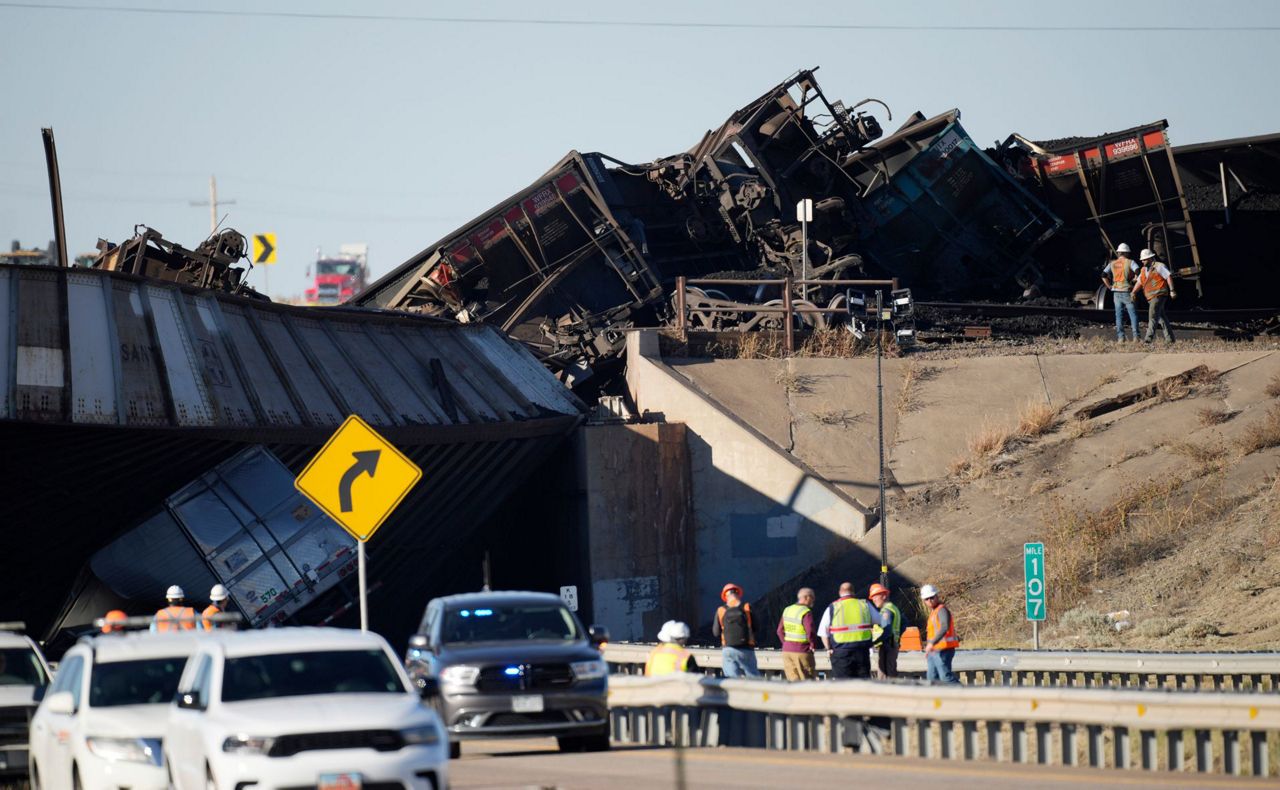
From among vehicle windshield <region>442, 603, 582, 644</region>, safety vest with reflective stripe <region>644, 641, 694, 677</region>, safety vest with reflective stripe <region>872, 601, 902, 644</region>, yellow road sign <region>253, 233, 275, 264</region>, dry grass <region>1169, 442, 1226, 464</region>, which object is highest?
yellow road sign <region>253, 233, 275, 264</region>

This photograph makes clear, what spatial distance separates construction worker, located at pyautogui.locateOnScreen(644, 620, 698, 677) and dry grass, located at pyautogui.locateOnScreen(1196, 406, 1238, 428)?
1675 cm

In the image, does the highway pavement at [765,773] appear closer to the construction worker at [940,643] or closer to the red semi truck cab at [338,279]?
the construction worker at [940,643]

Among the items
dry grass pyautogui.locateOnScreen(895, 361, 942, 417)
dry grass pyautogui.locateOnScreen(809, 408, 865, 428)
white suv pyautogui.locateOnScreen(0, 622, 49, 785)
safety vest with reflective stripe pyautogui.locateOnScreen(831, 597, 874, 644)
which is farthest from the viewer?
dry grass pyautogui.locateOnScreen(895, 361, 942, 417)

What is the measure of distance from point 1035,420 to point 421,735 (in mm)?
23512

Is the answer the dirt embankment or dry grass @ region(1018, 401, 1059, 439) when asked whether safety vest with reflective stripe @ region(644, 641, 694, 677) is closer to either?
the dirt embankment

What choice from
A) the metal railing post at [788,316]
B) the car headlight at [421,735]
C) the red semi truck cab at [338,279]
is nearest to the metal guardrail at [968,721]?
the car headlight at [421,735]

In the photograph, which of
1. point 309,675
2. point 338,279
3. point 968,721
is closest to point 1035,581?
point 968,721

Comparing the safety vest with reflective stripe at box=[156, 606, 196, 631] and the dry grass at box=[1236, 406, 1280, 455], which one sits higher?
the dry grass at box=[1236, 406, 1280, 455]

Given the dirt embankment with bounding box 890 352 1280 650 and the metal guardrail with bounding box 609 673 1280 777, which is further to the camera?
the dirt embankment with bounding box 890 352 1280 650

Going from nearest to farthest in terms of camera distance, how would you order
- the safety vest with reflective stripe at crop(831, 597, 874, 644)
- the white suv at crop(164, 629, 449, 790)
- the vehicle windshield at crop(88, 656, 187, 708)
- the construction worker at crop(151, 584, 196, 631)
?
1. the white suv at crop(164, 629, 449, 790)
2. the vehicle windshield at crop(88, 656, 187, 708)
3. the construction worker at crop(151, 584, 196, 631)
4. the safety vest with reflective stripe at crop(831, 597, 874, 644)

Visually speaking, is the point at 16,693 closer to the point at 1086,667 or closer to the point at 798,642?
the point at 798,642

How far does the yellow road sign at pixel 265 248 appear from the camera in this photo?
270 ft

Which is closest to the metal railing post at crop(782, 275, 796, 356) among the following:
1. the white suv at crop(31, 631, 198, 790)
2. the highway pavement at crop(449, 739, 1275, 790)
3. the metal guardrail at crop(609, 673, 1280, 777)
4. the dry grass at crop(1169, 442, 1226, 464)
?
the dry grass at crop(1169, 442, 1226, 464)

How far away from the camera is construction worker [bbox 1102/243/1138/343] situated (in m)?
34.9
